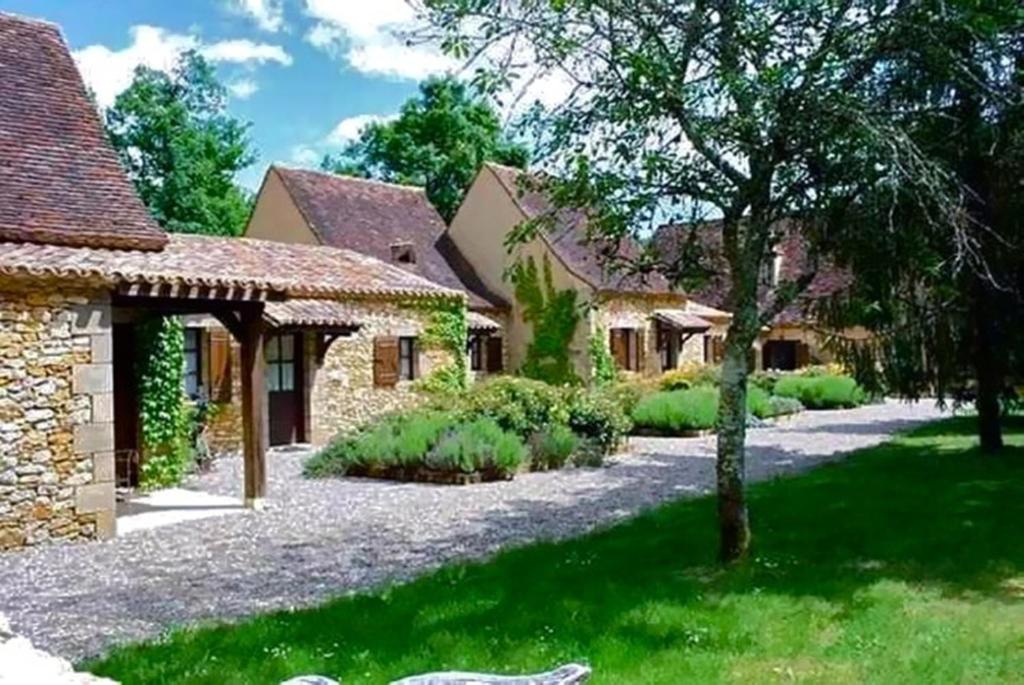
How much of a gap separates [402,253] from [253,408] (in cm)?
1516

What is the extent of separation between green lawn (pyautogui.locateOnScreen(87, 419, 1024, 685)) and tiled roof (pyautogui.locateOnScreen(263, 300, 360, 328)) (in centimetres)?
995

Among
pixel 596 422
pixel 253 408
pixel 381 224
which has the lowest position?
pixel 596 422

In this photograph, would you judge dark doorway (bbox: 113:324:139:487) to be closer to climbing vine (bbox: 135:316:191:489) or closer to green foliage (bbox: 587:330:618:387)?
climbing vine (bbox: 135:316:191:489)

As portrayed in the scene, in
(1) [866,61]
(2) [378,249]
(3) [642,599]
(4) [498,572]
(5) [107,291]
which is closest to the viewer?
(3) [642,599]

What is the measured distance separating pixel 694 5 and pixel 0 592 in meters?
7.27

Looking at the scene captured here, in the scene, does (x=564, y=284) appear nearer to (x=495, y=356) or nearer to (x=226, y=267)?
(x=495, y=356)

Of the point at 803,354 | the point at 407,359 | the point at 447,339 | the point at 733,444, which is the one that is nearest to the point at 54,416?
the point at 733,444

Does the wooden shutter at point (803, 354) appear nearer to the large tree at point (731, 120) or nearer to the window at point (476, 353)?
the window at point (476, 353)

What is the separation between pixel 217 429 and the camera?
1883cm

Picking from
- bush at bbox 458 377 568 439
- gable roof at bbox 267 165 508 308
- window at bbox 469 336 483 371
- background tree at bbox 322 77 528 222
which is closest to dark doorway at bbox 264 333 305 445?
bush at bbox 458 377 568 439

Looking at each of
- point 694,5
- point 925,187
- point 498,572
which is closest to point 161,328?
point 498,572

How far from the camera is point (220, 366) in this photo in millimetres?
18844

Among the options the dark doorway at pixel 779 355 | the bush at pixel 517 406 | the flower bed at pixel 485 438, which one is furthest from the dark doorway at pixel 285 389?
the dark doorway at pixel 779 355

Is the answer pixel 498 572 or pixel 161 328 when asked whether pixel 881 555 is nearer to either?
pixel 498 572
